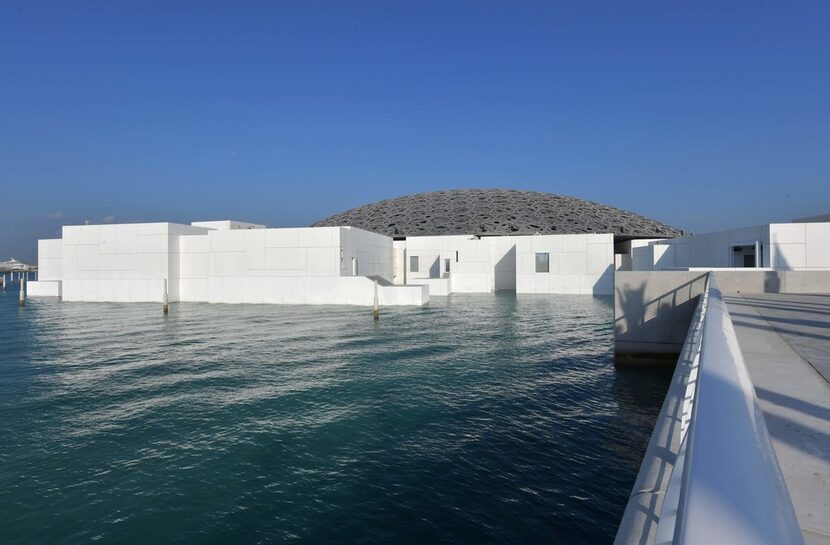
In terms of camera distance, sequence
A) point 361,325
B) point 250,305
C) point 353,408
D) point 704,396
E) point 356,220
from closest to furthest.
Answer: point 704,396, point 353,408, point 361,325, point 250,305, point 356,220

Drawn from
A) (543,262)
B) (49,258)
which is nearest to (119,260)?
(49,258)

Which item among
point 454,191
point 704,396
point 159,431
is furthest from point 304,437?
point 454,191

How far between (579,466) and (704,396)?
655cm

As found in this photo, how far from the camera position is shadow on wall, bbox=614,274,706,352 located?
1387cm

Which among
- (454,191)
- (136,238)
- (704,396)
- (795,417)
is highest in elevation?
(454,191)

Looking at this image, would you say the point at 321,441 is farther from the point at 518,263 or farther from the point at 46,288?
the point at 46,288

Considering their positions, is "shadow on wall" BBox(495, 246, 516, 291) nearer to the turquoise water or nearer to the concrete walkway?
the turquoise water

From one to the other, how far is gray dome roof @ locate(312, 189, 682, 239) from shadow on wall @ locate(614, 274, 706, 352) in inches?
1900

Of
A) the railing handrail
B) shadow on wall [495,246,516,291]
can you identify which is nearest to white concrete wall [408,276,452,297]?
shadow on wall [495,246,516,291]

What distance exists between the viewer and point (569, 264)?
4047 cm

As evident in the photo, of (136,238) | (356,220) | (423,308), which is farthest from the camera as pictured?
(356,220)

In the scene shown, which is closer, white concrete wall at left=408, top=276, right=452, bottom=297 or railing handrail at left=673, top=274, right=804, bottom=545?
railing handrail at left=673, top=274, right=804, bottom=545

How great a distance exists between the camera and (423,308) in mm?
31234

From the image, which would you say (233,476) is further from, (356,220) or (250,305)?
(356,220)
